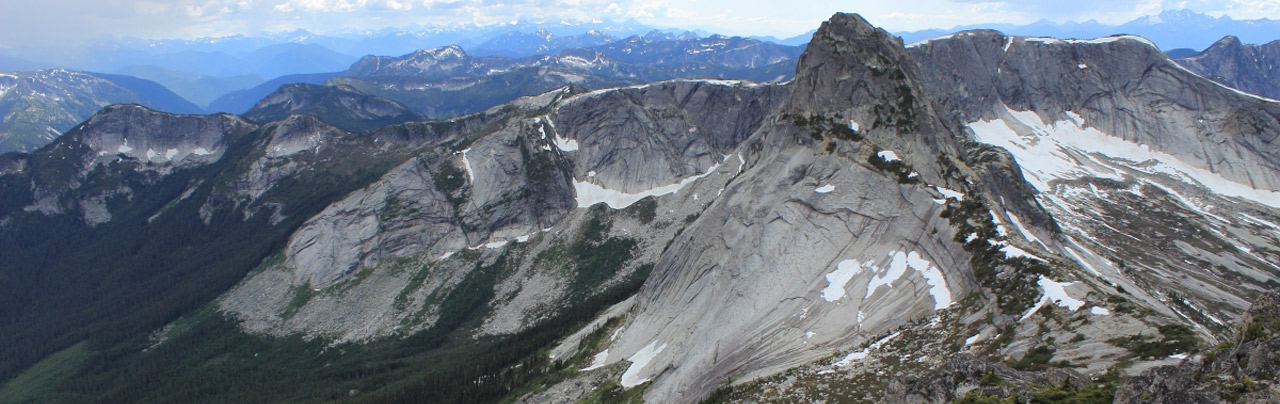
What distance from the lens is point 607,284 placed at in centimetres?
12588

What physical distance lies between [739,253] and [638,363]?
1773cm

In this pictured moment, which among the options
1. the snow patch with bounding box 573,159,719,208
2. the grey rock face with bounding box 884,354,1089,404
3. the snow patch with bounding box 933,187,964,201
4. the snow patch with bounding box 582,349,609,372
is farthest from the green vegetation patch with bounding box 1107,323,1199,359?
the snow patch with bounding box 573,159,719,208

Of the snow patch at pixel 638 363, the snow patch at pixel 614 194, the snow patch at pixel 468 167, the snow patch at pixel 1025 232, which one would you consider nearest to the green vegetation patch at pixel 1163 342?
the snow patch at pixel 1025 232

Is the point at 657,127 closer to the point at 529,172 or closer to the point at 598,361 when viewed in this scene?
the point at 529,172

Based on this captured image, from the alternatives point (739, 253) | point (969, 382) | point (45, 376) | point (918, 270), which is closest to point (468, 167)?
point (45, 376)

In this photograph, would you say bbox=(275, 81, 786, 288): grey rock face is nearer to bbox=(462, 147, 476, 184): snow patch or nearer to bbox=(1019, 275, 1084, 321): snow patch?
bbox=(462, 147, 476, 184): snow patch

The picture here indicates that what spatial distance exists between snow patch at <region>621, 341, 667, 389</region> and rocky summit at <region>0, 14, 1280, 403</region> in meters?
0.42

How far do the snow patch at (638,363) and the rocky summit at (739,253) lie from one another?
421 millimetres

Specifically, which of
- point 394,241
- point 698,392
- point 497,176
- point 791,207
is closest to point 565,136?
point 497,176

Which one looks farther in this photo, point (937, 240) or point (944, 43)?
point (944, 43)

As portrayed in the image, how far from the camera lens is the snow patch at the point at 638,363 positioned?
225ft

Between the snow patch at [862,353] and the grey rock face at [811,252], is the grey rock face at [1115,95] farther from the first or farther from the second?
the snow patch at [862,353]

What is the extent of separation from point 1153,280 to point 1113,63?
10943 cm

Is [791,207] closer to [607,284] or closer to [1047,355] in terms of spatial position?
[1047,355]
